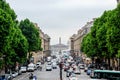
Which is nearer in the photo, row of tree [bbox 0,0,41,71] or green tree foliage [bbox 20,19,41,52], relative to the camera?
row of tree [bbox 0,0,41,71]

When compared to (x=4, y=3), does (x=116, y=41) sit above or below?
below

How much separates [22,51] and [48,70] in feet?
64.0

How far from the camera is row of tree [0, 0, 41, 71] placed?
207 ft

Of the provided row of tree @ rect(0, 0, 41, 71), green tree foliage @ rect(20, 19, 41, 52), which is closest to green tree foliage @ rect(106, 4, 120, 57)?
row of tree @ rect(0, 0, 41, 71)

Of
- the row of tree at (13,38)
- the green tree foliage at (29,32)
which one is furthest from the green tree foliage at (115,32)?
the green tree foliage at (29,32)

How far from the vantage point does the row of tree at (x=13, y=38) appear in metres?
63.1

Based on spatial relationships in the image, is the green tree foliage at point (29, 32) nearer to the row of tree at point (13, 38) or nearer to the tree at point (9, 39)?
the row of tree at point (13, 38)

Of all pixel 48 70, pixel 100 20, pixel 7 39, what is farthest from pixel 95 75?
pixel 48 70

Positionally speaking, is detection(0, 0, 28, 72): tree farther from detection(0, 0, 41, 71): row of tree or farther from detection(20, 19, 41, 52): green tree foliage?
detection(20, 19, 41, 52): green tree foliage

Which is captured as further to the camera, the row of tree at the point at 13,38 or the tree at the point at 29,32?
the tree at the point at 29,32

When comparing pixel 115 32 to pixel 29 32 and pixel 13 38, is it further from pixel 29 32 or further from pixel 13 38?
pixel 29 32

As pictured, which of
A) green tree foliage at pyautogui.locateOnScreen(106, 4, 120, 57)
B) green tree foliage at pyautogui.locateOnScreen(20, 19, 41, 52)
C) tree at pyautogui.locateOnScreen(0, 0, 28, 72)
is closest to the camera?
tree at pyautogui.locateOnScreen(0, 0, 28, 72)

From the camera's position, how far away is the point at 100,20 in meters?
103

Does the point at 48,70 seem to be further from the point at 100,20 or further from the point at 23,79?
the point at 23,79
